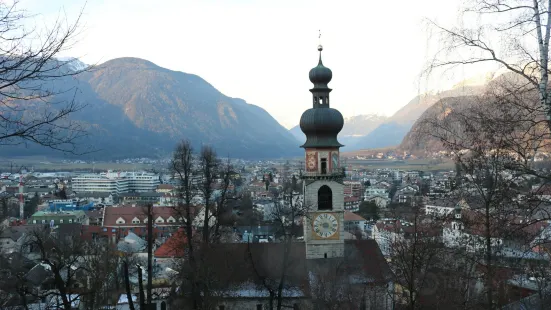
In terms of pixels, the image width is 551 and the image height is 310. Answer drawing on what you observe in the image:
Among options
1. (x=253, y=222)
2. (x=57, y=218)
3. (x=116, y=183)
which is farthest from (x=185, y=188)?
(x=116, y=183)

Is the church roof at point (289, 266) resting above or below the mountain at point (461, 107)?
below

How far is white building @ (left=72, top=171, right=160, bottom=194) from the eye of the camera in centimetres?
14775

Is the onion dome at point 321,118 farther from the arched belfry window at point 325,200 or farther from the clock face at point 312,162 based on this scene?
the arched belfry window at point 325,200

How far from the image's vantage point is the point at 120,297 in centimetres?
2730

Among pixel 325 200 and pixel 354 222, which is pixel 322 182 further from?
pixel 354 222

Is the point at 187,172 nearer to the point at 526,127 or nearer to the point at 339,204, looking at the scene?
the point at 339,204

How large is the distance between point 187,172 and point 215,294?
572 centimetres

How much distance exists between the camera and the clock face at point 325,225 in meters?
22.6

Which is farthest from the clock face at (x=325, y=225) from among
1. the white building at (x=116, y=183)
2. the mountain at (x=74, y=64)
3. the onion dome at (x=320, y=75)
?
the white building at (x=116, y=183)

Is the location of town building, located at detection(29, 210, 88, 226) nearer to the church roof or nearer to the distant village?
the distant village

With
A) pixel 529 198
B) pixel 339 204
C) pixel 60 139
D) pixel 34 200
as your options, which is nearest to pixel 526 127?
pixel 529 198

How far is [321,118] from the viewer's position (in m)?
22.3

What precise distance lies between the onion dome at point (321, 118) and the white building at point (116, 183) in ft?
420

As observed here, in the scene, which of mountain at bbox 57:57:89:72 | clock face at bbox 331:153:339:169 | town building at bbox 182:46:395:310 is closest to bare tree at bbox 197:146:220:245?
town building at bbox 182:46:395:310
